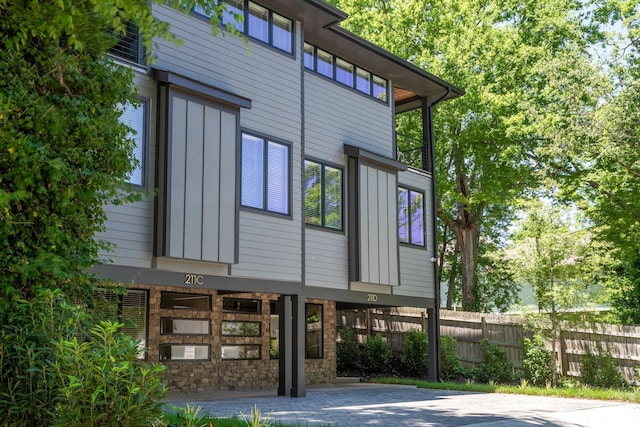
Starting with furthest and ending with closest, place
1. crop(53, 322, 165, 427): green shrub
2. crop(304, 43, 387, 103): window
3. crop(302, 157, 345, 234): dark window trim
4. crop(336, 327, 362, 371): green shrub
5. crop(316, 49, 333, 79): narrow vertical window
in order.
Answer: crop(336, 327, 362, 371): green shrub → crop(316, 49, 333, 79): narrow vertical window → crop(304, 43, 387, 103): window → crop(302, 157, 345, 234): dark window trim → crop(53, 322, 165, 427): green shrub

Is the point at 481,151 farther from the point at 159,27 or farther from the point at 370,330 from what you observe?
the point at 159,27

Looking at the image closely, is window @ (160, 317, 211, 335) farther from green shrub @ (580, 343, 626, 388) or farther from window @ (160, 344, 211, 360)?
green shrub @ (580, 343, 626, 388)

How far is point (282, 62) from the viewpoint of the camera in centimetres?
1464

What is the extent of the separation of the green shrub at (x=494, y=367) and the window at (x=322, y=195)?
617cm

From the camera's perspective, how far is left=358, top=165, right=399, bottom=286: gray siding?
16203 millimetres

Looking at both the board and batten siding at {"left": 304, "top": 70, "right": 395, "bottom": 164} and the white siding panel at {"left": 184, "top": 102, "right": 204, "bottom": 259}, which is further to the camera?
the board and batten siding at {"left": 304, "top": 70, "right": 395, "bottom": 164}

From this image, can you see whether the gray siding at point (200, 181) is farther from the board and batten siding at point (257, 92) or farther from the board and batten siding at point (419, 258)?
the board and batten siding at point (419, 258)

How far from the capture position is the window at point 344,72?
637 inches

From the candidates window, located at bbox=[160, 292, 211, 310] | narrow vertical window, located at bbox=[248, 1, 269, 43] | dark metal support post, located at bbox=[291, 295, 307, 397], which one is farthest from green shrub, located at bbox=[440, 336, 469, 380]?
narrow vertical window, located at bbox=[248, 1, 269, 43]

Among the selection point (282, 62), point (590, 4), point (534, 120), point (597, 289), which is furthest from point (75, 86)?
point (590, 4)

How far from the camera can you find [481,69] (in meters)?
26.4

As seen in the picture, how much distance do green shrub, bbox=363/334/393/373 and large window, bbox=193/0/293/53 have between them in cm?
970

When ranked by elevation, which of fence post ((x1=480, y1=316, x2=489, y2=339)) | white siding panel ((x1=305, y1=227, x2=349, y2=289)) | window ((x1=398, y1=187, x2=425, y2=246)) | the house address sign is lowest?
fence post ((x1=480, y1=316, x2=489, y2=339))

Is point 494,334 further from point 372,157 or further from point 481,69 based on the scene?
point 481,69
